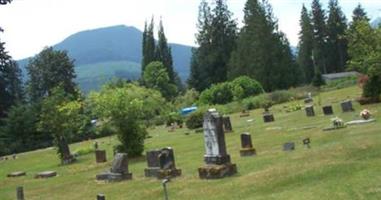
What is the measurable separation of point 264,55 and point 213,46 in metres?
23.1

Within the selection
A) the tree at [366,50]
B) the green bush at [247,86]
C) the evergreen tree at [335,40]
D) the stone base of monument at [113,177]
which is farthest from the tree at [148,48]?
the stone base of monument at [113,177]

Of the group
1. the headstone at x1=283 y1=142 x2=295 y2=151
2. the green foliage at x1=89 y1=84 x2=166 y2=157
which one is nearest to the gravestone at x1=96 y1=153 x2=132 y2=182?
the headstone at x1=283 y1=142 x2=295 y2=151

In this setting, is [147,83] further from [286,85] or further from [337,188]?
[337,188]

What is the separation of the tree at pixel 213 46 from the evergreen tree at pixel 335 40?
16653 millimetres

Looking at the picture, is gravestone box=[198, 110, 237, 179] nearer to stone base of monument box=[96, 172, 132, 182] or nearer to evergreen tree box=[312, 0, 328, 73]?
stone base of monument box=[96, 172, 132, 182]

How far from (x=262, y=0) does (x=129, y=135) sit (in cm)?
6582

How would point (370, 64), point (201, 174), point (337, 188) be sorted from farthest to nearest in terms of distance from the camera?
point (370, 64) < point (201, 174) < point (337, 188)

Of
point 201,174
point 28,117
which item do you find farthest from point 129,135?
point 28,117

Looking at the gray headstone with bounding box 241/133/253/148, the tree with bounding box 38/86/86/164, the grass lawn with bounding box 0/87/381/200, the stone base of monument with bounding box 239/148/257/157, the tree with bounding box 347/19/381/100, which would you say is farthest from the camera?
the tree with bounding box 347/19/381/100

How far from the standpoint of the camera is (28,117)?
6331 centimetres

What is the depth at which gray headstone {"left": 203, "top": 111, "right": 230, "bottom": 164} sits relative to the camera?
20281 mm

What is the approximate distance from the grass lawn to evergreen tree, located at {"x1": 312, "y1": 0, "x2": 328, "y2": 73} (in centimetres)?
7434

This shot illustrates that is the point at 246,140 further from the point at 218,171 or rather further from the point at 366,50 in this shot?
the point at 366,50

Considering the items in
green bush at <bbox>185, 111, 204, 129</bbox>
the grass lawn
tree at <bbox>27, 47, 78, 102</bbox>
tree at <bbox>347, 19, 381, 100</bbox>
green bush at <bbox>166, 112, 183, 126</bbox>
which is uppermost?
tree at <bbox>27, 47, 78, 102</bbox>
